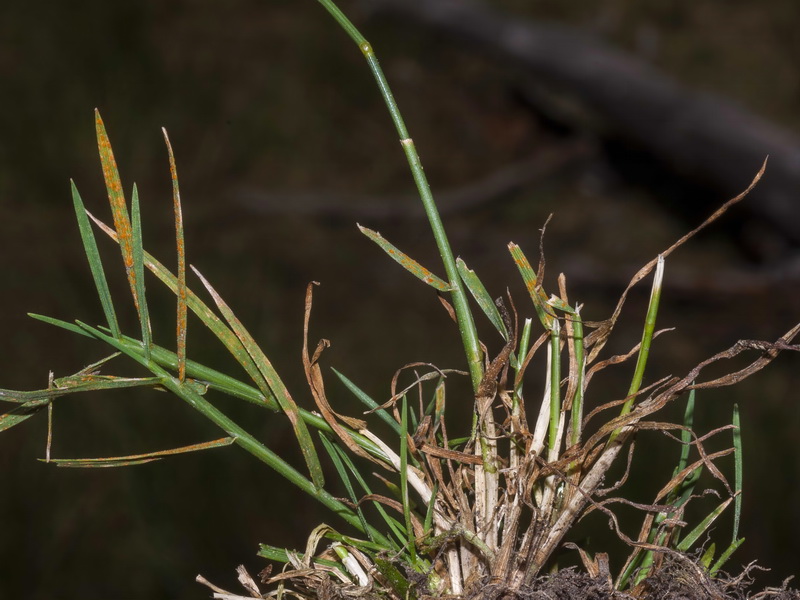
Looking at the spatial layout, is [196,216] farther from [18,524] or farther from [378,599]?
[378,599]

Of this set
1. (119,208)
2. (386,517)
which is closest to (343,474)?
(386,517)

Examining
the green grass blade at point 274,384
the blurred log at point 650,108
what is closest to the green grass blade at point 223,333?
the green grass blade at point 274,384

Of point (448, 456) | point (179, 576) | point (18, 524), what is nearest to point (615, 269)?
point (179, 576)

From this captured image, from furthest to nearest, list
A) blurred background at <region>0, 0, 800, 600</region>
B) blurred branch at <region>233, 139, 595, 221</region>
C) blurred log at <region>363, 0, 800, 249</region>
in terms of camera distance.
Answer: blurred branch at <region>233, 139, 595, 221</region>
blurred log at <region>363, 0, 800, 249</region>
blurred background at <region>0, 0, 800, 600</region>

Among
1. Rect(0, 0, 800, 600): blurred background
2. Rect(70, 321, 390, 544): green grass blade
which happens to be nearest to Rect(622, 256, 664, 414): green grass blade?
Rect(70, 321, 390, 544): green grass blade

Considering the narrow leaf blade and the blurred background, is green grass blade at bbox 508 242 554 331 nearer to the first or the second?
the narrow leaf blade

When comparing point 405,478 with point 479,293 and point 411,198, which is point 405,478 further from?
point 411,198
